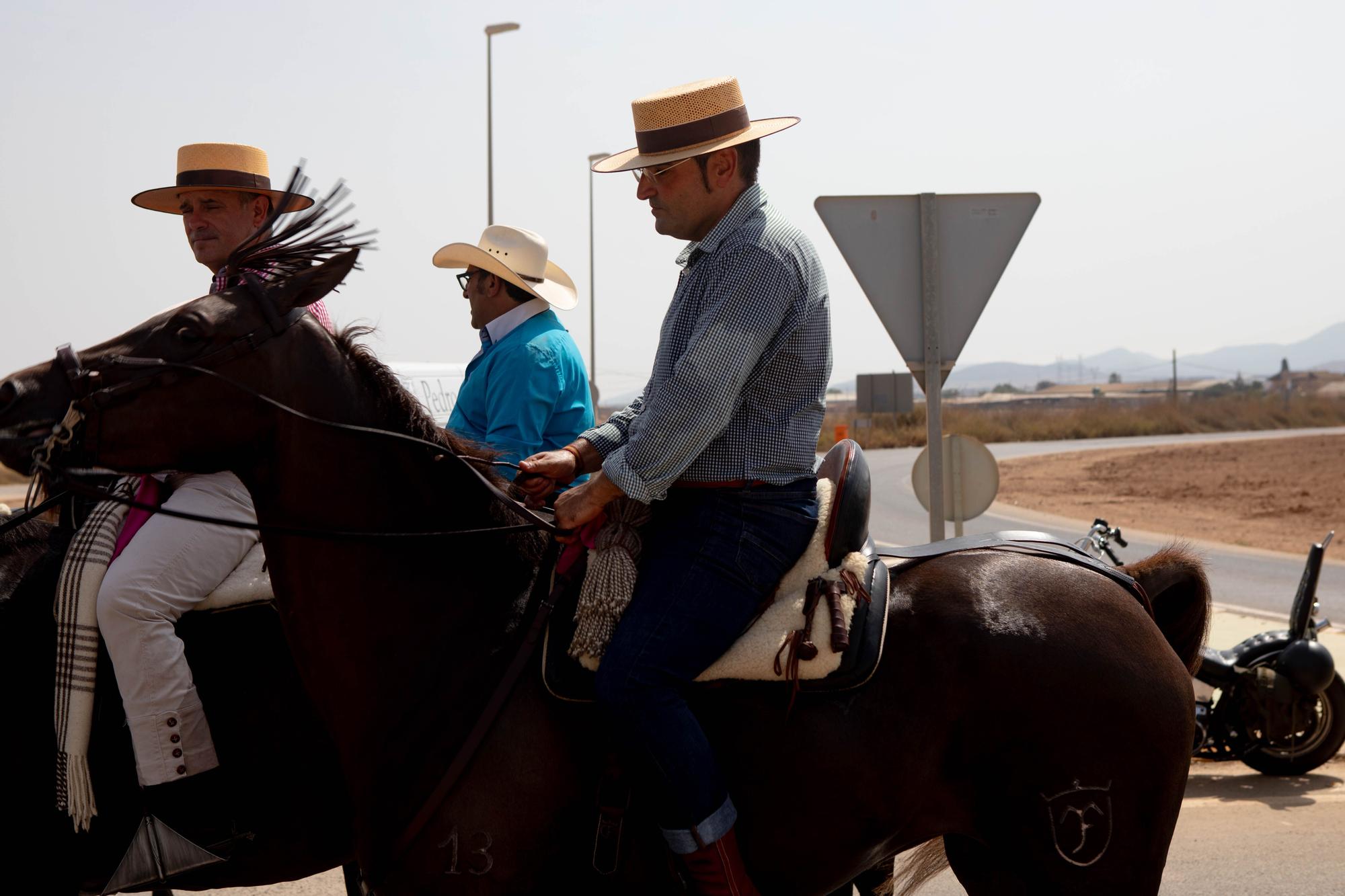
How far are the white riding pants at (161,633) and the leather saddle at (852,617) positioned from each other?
135 centimetres

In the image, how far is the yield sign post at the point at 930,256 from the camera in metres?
6.40

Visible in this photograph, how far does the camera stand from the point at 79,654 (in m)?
3.71

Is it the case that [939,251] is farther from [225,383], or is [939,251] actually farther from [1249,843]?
[225,383]

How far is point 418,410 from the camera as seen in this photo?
3.32 meters

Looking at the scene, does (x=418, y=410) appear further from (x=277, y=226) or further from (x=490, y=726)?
(x=490, y=726)

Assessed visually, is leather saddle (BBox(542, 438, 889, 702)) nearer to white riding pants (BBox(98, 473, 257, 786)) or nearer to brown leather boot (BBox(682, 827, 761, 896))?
brown leather boot (BBox(682, 827, 761, 896))

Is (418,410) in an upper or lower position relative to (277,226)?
lower

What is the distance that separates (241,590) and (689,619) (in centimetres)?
172

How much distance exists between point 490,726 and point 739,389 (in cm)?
110

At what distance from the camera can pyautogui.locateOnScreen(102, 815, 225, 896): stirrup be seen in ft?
12.0

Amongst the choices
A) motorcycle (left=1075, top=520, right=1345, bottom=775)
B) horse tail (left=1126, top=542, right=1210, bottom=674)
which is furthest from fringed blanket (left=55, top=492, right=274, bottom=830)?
motorcycle (left=1075, top=520, right=1345, bottom=775)

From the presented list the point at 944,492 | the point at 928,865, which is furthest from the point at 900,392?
the point at 928,865

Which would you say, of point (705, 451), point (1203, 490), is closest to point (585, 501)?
point (705, 451)

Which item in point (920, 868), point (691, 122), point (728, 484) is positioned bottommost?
point (920, 868)
